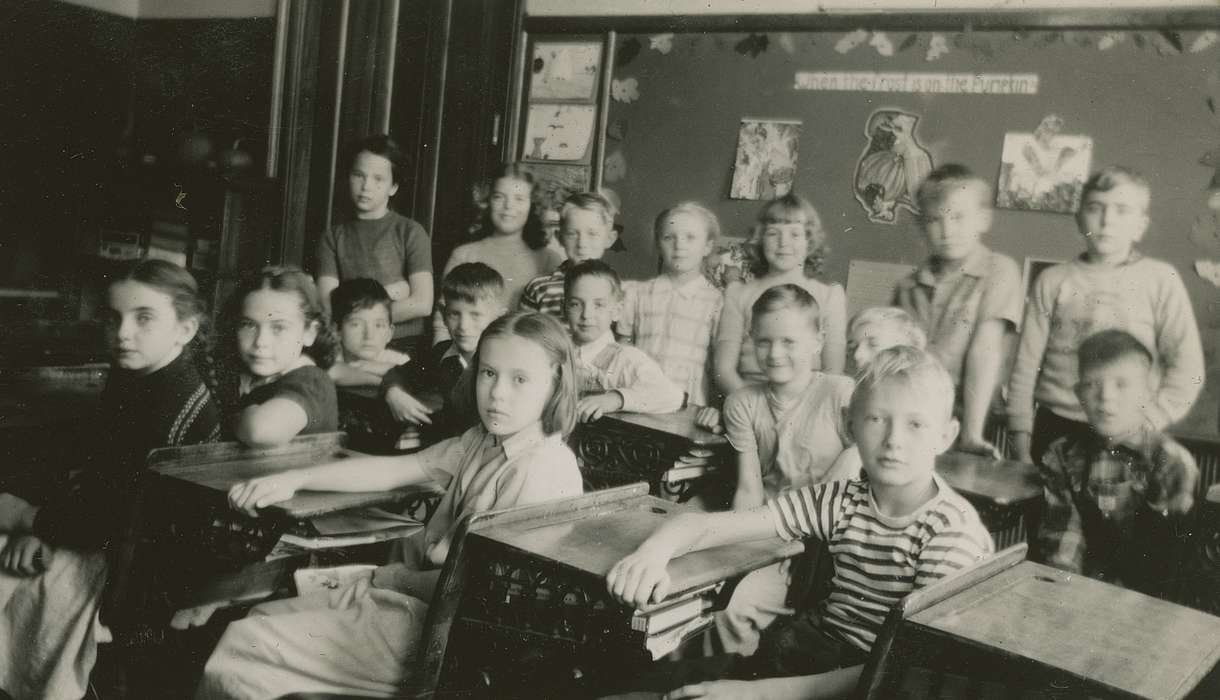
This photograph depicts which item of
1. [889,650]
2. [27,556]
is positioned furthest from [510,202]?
[889,650]

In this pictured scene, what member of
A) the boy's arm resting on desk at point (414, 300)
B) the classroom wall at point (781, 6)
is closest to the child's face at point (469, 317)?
the boy's arm resting on desk at point (414, 300)

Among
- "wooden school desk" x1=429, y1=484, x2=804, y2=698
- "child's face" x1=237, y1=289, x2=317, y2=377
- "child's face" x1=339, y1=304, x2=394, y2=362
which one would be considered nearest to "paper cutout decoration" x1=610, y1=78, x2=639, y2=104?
"child's face" x1=339, y1=304, x2=394, y2=362

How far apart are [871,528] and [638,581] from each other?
1.55 feet

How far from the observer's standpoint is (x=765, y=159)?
3342 mm

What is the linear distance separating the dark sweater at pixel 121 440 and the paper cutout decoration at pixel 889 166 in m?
2.11

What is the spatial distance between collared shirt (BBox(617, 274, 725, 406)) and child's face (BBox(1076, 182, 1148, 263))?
110 cm

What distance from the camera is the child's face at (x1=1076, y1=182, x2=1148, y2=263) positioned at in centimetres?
274

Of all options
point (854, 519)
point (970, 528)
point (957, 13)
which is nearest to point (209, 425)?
point (854, 519)

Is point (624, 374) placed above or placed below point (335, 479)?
above

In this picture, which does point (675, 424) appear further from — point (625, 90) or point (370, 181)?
point (370, 181)

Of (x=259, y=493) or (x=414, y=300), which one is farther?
(x=414, y=300)

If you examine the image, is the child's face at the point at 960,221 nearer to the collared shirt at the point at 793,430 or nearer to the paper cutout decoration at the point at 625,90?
the collared shirt at the point at 793,430

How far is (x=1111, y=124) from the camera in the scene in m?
2.82

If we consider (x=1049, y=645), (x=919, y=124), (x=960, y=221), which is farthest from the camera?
(x=919, y=124)
